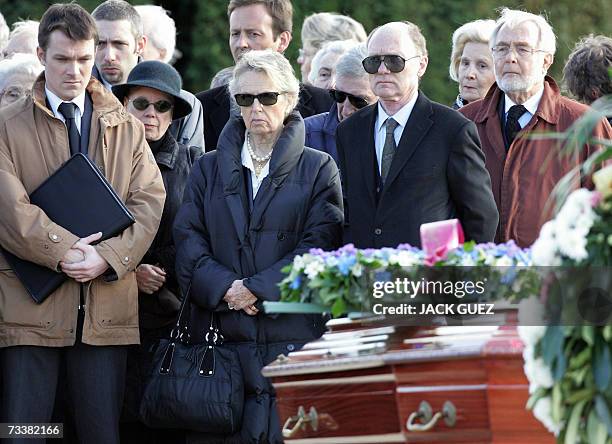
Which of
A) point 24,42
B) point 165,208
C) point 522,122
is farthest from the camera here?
point 24,42

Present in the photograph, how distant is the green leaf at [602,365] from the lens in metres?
3.93

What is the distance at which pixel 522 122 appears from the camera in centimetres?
738

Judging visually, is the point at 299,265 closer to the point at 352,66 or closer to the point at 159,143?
the point at 159,143

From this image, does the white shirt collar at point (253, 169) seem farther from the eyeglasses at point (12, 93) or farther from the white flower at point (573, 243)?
the white flower at point (573, 243)

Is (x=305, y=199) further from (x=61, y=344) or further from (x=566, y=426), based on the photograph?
(x=566, y=426)

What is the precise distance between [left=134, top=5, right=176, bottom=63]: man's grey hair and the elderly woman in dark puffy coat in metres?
2.44

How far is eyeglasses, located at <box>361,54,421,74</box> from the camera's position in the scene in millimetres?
7016

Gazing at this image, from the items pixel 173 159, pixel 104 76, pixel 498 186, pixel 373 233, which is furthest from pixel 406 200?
pixel 104 76

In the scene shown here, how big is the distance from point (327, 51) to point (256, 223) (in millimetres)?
2504

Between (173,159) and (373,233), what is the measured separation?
154 centimetres

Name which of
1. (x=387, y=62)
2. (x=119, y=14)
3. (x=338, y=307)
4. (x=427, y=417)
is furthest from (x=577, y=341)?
(x=119, y=14)

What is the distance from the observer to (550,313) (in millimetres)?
4078

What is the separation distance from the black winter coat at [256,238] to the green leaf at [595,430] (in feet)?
9.57

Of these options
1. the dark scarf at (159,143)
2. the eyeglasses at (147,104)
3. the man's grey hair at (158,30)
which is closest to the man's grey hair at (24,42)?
the man's grey hair at (158,30)
